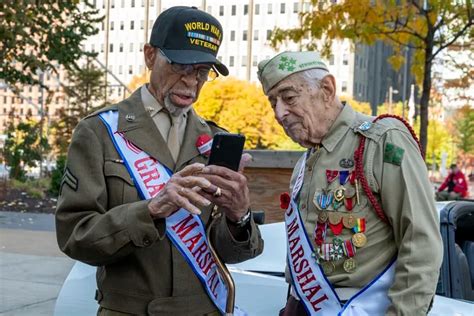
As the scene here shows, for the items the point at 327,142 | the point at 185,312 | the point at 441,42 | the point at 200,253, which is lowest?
the point at 185,312

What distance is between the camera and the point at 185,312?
2.32 m

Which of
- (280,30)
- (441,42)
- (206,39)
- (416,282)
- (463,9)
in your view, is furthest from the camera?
(280,30)

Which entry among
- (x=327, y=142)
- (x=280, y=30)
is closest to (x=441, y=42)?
(x=280, y=30)

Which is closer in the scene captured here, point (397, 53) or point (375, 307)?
point (375, 307)

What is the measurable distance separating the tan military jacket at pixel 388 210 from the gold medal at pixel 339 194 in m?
0.02

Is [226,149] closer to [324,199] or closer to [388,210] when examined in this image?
[324,199]

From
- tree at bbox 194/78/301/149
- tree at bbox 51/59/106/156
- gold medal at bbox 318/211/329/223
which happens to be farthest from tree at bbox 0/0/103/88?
tree at bbox 194/78/301/149

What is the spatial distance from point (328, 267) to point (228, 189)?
38 cm

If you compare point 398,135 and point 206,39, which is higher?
point 206,39

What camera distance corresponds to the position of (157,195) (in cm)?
214

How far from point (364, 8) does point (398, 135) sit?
8888 mm

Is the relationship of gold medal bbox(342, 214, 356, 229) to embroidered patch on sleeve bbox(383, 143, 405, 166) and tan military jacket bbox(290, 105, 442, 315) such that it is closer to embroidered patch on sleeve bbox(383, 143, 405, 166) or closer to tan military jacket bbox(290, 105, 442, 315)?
tan military jacket bbox(290, 105, 442, 315)

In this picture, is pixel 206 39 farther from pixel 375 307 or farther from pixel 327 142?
pixel 375 307

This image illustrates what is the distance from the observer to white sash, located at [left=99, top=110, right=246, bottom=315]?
7.59ft
